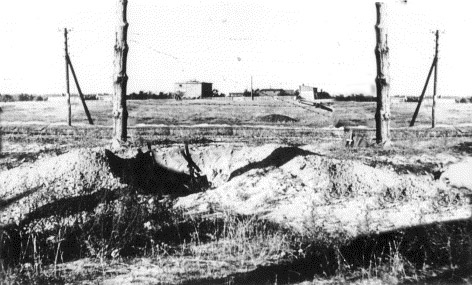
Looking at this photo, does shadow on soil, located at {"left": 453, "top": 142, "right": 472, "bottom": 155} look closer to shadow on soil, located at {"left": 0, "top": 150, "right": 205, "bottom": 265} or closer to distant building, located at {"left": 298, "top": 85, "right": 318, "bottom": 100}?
shadow on soil, located at {"left": 0, "top": 150, "right": 205, "bottom": 265}

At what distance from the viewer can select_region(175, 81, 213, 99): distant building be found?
49.7 meters

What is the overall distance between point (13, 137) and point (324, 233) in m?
14.0

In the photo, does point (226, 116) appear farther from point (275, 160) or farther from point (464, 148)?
point (275, 160)

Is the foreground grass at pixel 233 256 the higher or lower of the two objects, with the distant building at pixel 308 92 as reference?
lower

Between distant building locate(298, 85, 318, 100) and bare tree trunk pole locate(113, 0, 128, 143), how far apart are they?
36.9 meters

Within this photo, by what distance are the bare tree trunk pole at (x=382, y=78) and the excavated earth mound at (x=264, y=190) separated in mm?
3160

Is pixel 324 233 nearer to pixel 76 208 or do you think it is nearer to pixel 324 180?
pixel 324 180

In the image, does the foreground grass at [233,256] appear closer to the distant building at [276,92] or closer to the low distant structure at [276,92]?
the low distant structure at [276,92]

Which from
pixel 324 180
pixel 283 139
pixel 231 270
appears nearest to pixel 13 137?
pixel 283 139

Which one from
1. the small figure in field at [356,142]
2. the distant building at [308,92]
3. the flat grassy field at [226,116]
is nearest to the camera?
the small figure in field at [356,142]

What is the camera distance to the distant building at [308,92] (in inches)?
1838

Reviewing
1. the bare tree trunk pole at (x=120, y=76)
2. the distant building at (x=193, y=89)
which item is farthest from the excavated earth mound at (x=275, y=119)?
the distant building at (x=193, y=89)

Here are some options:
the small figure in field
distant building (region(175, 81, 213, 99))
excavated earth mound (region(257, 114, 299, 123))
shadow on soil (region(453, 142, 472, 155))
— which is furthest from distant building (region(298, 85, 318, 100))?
shadow on soil (region(453, 142, 472, 155))

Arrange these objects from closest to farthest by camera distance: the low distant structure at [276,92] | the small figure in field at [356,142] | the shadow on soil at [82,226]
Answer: the shadow on soil at [82,226], the small figure in field at [356,142], the low distant structure at [276,92]
